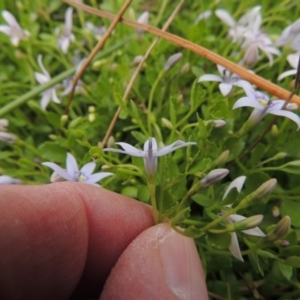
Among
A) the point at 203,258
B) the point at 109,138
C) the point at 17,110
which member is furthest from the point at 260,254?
the point at 17,110

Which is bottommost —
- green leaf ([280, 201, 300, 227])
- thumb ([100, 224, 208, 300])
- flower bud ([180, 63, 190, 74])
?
thumb ([100, 224, 208, 300])

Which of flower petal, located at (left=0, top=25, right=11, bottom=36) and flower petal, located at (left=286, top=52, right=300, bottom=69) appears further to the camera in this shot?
flower petal, located at (left=0, top=25, right=11, bottom=36)

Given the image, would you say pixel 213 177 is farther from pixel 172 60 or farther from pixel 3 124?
pixel 3 124

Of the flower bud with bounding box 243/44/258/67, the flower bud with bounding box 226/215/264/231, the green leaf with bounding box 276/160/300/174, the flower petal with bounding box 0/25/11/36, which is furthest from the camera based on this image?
the flower petal with bounding box 0/25/11/36

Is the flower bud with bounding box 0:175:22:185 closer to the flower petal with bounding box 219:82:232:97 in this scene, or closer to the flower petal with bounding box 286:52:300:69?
the flower petal with bounding box 219:82:232:97

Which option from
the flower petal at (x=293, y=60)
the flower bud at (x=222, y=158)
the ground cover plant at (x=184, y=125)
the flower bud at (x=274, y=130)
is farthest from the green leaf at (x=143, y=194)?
the flower petal at (x=293, y=60)

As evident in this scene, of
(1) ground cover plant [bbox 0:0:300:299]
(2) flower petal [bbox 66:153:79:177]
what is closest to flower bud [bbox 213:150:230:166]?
(1) ground cover plant [bbox 0:0:300:299]

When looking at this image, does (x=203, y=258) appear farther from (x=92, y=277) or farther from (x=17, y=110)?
(x=17, y=110)

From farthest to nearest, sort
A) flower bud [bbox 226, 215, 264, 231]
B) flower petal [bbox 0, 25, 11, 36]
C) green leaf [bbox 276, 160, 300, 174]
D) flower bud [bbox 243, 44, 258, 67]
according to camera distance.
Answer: flower petal [bbox 0, 25, 11, 36] → flower bud [bbox 243, 44, 258, 67] → green leaf [bbox 276, 160, 300, 174] → flower bud [bbox 226, 215, 264, 231]
